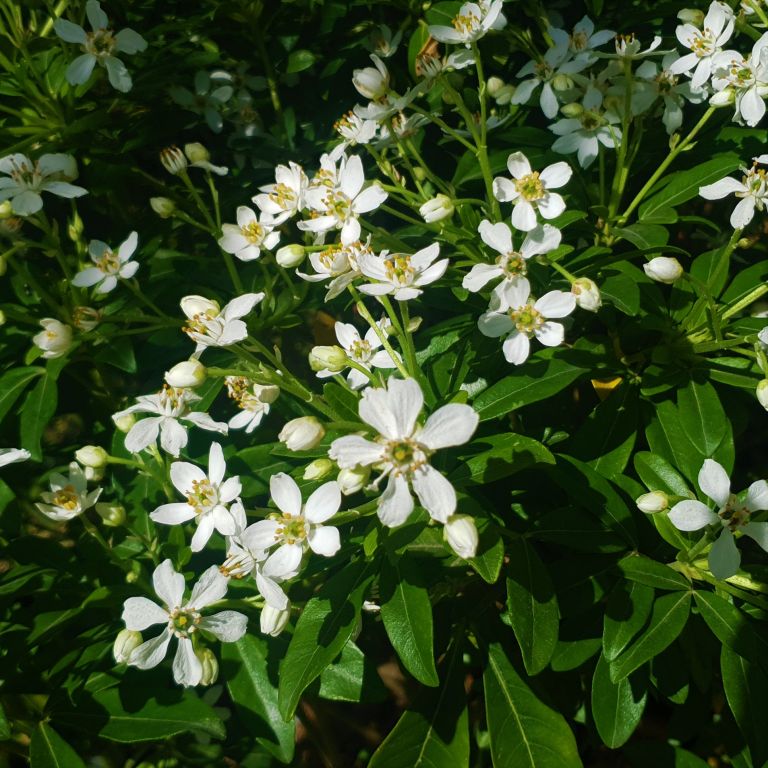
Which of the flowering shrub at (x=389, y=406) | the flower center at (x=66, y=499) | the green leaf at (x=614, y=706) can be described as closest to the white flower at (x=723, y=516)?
the flowering shrub at (x=389, y=406)

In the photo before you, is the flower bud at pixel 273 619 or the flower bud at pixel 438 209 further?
the flower bud at pixel 438 209

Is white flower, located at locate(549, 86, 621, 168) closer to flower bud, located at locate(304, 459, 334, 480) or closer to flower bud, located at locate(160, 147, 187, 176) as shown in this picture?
flower bud, located at locate(160, 147, 187, 176)

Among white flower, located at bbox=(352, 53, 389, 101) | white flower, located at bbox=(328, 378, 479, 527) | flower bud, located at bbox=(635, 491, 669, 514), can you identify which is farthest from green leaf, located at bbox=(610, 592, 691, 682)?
white flower, located at bbox=(352, 53, 389, 101)

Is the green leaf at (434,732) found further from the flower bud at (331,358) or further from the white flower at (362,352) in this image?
the flower bud at (331,358)

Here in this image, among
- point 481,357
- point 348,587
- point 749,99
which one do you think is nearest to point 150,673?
point 348,587

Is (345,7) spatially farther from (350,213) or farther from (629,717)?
(629,717)

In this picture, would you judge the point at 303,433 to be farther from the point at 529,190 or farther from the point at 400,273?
the point at 529,190

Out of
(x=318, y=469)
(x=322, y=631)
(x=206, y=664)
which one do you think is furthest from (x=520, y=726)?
(x=318, y=469)
